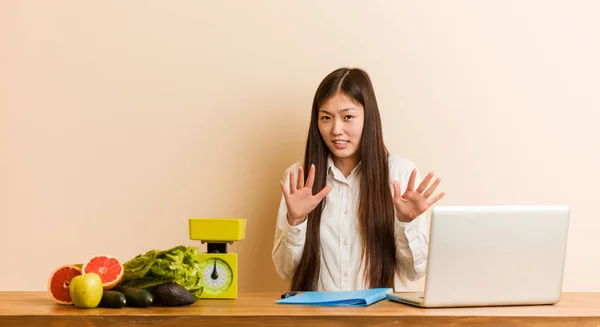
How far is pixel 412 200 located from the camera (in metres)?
2.65

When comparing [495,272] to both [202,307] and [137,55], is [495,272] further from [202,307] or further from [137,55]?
[137,55]

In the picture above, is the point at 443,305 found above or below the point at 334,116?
below

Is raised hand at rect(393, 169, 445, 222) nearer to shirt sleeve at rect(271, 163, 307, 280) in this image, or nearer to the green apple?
shirt sleeve at rect(271, 163, 307, 280)

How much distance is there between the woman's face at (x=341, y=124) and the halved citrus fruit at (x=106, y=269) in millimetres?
1144

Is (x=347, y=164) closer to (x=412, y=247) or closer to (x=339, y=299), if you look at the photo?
(x=412, y=247)

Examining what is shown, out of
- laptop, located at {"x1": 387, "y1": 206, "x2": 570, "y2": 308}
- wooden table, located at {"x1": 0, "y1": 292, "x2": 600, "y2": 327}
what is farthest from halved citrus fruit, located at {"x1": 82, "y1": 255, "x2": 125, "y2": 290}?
laptop, located at {"x1": 387, "y1": 206, "x2": 570, "y2": 308}

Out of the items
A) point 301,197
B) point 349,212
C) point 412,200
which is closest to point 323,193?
point 301,197

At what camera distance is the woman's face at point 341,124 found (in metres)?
3.05

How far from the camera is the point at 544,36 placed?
137 inches

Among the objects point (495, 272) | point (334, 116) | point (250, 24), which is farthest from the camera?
point (250, 24)

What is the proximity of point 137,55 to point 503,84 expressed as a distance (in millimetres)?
1751

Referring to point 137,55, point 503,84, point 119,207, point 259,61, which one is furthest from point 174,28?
point 503,84

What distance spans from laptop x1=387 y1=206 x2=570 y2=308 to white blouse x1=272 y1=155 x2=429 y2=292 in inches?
29.3

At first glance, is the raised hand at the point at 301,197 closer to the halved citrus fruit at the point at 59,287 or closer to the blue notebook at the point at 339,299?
the blue notebook at the point at 339,299
